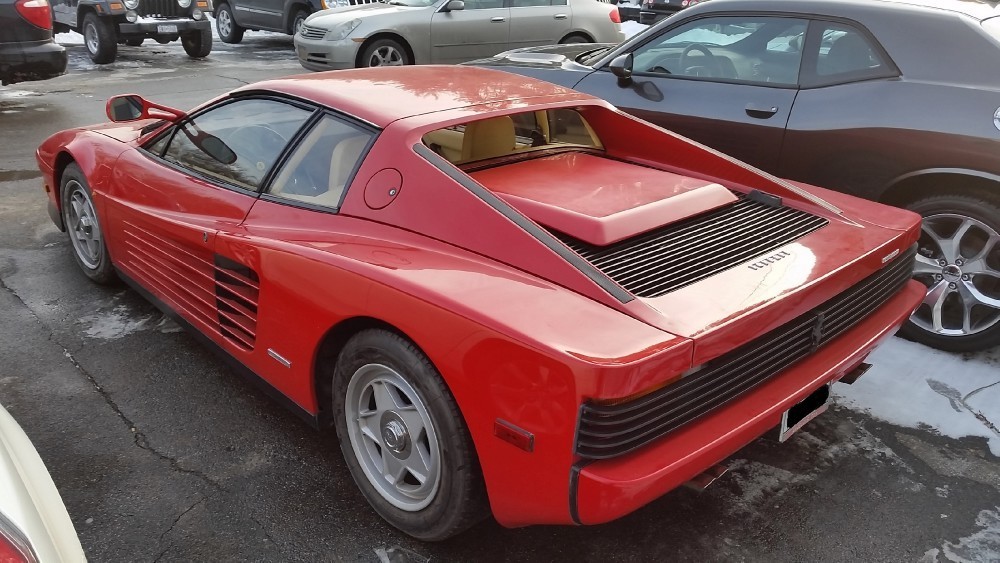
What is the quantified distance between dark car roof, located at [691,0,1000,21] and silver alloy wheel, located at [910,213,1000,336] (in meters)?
1.07

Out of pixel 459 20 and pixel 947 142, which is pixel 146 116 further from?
pixel 459 20

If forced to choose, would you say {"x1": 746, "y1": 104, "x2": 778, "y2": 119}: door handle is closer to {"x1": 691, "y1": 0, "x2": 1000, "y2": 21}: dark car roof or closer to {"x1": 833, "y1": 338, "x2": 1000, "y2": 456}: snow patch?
{"x1": 691, "y1": 0, "x2": 1000, "y2": 21}: dark car roof

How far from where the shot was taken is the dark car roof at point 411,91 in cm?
285

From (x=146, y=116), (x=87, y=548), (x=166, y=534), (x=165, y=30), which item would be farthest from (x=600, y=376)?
(x=165, y=30)

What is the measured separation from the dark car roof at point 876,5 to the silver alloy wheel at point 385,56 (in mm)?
6014

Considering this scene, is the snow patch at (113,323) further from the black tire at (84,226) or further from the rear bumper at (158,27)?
the rear bumper at (158,27)

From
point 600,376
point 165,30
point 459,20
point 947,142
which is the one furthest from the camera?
point 165,30

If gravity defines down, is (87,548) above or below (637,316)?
below

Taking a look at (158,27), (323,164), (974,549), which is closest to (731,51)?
(323,164)

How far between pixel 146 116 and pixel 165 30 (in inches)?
346

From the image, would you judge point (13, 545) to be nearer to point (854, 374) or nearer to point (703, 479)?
point (703, 479)

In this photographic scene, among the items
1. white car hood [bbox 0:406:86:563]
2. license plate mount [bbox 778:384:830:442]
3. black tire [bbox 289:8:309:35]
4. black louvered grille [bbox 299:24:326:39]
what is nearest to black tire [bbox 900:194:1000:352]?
license plate mount [bbox 778:384:830:442]

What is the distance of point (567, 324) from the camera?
80.6 inches

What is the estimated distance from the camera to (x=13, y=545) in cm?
142
